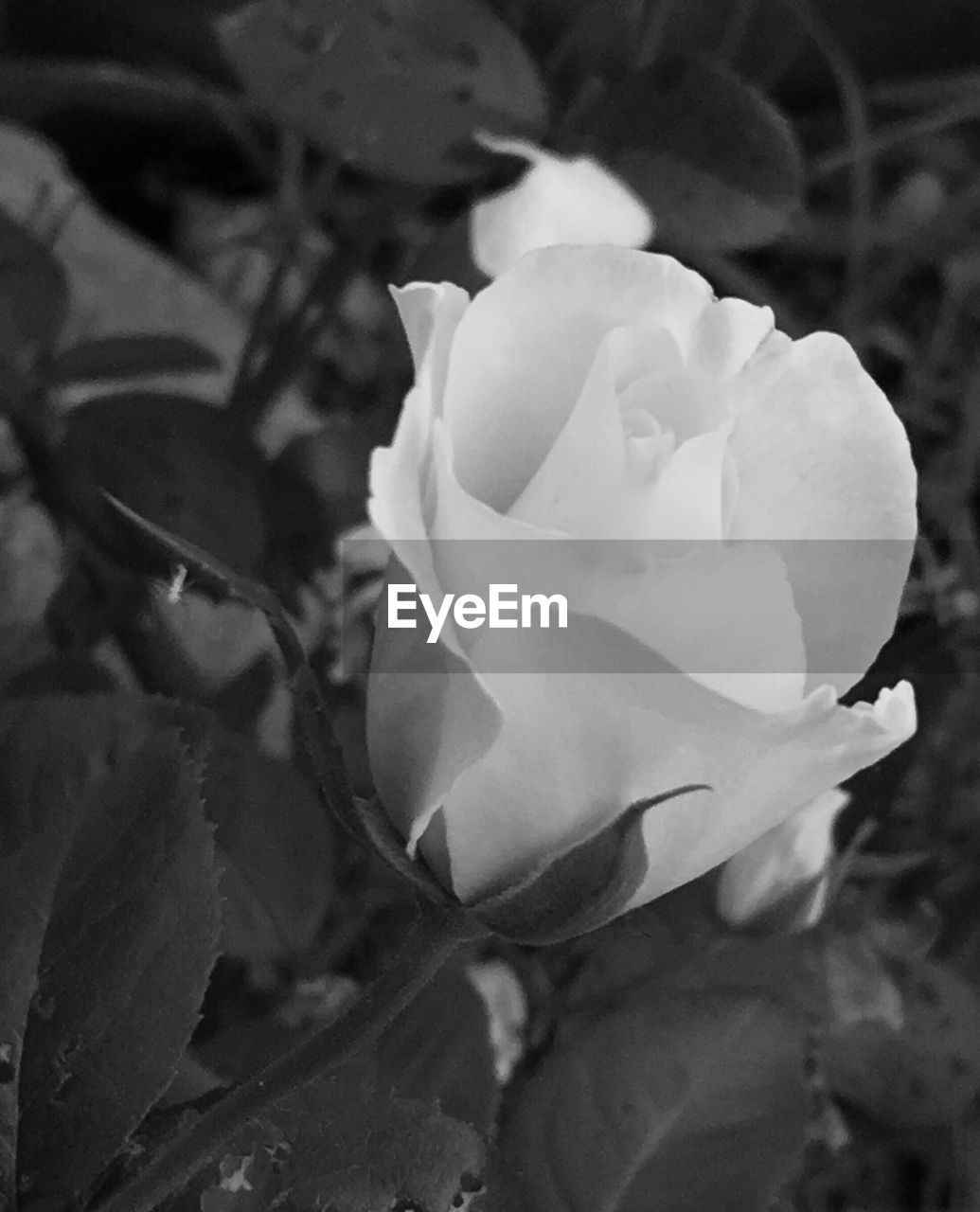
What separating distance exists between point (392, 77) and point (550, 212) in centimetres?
8

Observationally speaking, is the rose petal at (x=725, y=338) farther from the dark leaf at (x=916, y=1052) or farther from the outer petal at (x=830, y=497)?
the dark leaf at (x=916, y=1052)

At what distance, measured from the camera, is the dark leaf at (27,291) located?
544 millimetres

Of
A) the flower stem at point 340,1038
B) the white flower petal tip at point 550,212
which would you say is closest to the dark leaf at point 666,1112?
the flower stem at point 340,1038

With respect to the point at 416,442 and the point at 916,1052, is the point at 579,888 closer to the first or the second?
the point at 416,442

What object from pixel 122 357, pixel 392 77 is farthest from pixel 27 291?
pixel 392 77

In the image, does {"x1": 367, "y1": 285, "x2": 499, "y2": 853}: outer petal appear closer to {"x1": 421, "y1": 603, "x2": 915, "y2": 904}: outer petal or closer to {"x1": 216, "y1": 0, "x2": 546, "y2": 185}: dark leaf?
{"x1": 421, "y1": 603, "x2": 915, "y2": 904}: outer petal

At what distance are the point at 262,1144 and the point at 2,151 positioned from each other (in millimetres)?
902

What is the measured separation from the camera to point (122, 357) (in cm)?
57

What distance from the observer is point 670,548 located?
219 mm

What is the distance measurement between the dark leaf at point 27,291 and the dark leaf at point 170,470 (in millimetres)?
44

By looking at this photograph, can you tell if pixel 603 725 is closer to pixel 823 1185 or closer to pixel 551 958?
pixel 551 958

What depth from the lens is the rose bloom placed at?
211 millimetres

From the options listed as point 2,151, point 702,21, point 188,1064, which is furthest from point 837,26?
point 188,1064

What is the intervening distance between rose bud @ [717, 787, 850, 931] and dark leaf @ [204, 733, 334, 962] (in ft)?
0.42
